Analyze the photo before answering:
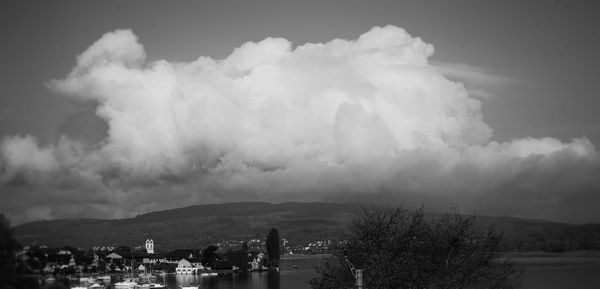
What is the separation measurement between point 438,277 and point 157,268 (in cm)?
15835

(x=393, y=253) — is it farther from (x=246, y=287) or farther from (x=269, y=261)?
(x=269, y=261)

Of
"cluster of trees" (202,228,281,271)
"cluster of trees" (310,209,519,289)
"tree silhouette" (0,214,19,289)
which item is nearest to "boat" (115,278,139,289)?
"cluster of trees" (202,228,281,271)

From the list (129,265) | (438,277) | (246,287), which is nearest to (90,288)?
(246,287)

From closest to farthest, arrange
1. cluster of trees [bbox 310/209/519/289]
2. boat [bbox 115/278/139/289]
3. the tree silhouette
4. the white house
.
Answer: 1. the tree silhouette
2. cluster of trees [bbox 310/209/519/289]
3. boat [bbox 115/278/139/289]
4. the white house

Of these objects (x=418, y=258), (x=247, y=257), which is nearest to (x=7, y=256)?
(x=418, y=258)

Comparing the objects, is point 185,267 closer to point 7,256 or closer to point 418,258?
point 418,258

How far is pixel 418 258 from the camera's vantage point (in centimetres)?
5216

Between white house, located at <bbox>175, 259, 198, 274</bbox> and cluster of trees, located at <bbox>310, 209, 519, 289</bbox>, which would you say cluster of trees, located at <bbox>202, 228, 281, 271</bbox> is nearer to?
white house, located at <bbox>175, 259, 198, 274</bbox>

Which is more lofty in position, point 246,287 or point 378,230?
point 378,230

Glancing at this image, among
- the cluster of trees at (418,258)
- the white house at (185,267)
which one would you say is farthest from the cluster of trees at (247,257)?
the cluster of trees at (418,258)

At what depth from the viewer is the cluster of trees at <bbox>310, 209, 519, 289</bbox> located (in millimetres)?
49156

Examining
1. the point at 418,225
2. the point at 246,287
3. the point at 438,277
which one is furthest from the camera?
the point at 246,287

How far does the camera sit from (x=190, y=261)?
19962 centimetres

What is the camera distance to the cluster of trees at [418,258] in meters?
49.2
